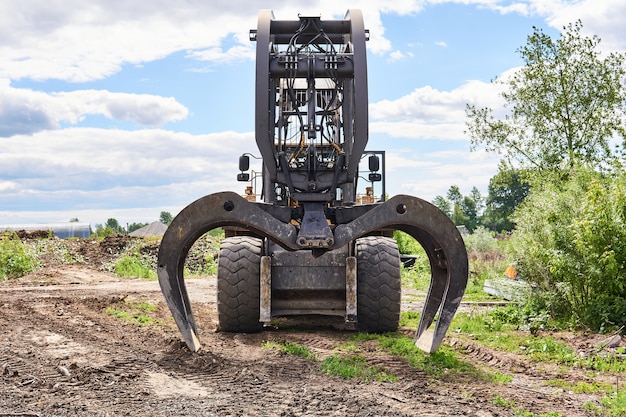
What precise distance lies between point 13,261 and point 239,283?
48.9 feet

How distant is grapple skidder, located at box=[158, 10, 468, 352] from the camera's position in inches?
288

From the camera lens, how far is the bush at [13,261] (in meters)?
21.1

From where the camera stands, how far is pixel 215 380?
6672mm

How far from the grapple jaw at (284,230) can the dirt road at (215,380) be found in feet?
2.19

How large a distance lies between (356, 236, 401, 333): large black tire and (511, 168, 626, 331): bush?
287 centimetres

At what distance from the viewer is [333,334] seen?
368 inches

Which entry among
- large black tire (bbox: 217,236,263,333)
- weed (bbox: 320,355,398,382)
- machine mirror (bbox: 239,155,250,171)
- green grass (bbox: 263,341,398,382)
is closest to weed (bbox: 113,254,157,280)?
Answer: machine mirror (bbox: 239,155,250,171)

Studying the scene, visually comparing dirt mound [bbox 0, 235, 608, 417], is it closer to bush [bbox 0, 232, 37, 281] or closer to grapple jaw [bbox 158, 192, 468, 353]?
grapple jaw [bbox 158, 192, 468, 353]

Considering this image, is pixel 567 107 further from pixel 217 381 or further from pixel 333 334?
pixel 217 381

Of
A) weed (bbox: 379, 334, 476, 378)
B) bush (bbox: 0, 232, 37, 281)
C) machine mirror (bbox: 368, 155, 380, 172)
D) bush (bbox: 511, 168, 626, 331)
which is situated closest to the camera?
weed (bbox: 379, 334, 476, 378)

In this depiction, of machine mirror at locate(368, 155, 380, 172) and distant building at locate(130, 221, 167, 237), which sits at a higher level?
machine mirror at locate(368, 155, 380, 172)

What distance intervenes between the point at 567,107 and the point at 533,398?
21.1 meters

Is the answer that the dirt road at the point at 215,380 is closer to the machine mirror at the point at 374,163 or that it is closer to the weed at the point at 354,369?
the weed at the point at 354,369

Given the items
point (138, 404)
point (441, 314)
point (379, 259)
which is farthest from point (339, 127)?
point (138, 404)
